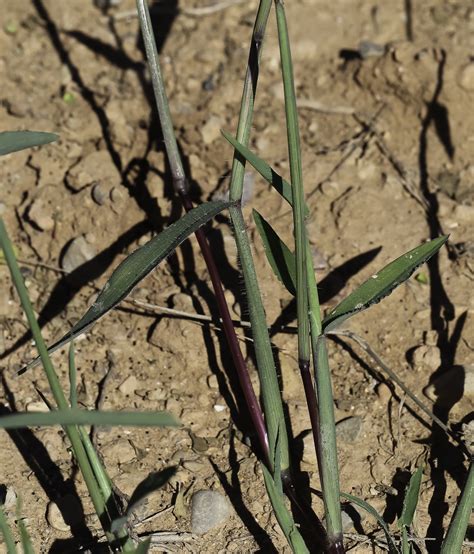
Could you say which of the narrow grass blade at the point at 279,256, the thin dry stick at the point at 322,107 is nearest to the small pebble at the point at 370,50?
the thin dry stick at the point at 322,107

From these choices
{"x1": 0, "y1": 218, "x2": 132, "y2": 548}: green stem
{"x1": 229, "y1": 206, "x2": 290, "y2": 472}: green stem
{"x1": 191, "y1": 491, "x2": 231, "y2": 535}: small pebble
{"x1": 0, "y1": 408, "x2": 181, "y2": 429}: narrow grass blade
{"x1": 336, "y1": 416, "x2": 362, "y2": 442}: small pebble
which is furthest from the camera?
{"x1": 336, "y1": 416, "x2": 362, "y2": 442}: small pebble

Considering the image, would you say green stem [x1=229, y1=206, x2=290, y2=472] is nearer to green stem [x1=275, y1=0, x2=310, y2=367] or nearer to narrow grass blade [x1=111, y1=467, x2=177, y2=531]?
green stem [x1=275, y1=0, x2=310, y2=367]

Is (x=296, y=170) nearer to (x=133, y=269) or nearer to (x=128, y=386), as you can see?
(x=133, y=269)

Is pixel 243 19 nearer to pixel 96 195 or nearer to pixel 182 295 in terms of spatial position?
pixel 96 195

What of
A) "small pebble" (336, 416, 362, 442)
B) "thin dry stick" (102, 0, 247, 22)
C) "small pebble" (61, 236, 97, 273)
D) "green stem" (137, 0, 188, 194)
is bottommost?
"small pebble" (336, 416, 362, 442)

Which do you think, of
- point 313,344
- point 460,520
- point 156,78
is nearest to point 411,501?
point 460,520

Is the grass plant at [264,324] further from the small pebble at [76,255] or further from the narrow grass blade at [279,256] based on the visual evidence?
the small pebble at [76,255]

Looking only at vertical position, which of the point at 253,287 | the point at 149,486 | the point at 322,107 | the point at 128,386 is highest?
the point at 322,107

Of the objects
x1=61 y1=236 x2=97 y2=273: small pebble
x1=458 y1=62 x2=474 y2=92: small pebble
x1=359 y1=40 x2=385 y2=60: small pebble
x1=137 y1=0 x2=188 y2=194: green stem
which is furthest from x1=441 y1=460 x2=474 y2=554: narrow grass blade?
x1=359 y1=40 x2=385 y2=60: small pebble
